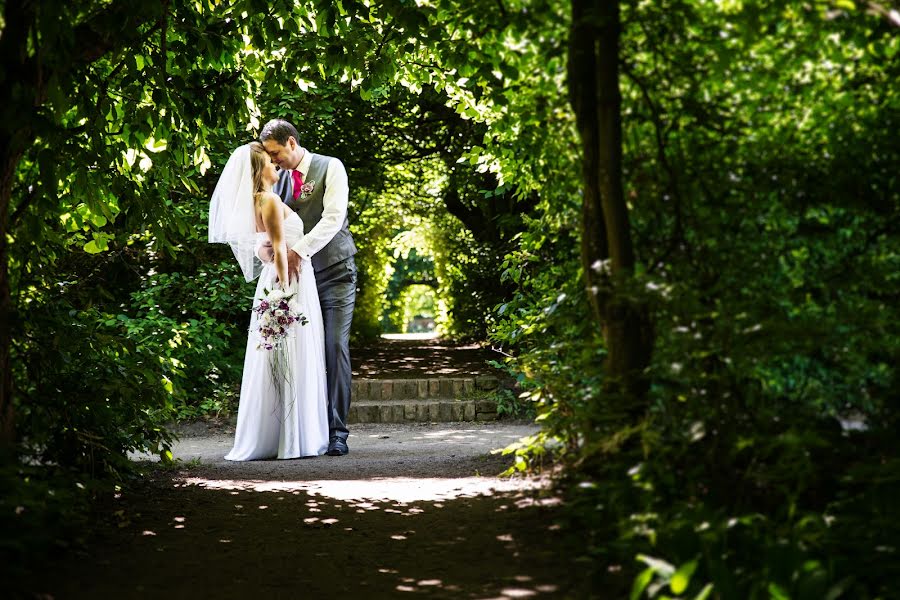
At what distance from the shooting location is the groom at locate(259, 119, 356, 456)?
7840 mm

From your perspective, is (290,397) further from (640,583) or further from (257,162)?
(640,583)

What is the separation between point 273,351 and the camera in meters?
7.84

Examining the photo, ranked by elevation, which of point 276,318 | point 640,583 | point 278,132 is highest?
point 278,132

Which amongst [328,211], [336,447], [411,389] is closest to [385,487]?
[336,447]

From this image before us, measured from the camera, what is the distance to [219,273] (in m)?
12.2

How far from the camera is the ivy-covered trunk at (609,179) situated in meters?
3.75

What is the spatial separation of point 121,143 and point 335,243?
90.7 inches

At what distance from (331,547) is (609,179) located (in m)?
2.11

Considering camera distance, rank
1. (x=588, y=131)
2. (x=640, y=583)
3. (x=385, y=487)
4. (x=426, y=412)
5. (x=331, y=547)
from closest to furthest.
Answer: (x=640, y=583), (x=588, y=131), (x=331, y=547), (x=385, y=487), (x=426, y=412)

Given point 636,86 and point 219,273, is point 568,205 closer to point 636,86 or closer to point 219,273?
point 636,86

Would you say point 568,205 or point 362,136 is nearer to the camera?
point 568,205

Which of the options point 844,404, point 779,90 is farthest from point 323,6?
point 844,404

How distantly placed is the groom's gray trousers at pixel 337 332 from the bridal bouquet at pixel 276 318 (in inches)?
11.4

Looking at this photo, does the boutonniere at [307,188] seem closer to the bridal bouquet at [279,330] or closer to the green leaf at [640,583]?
the bridal bouquet at [279,330]
